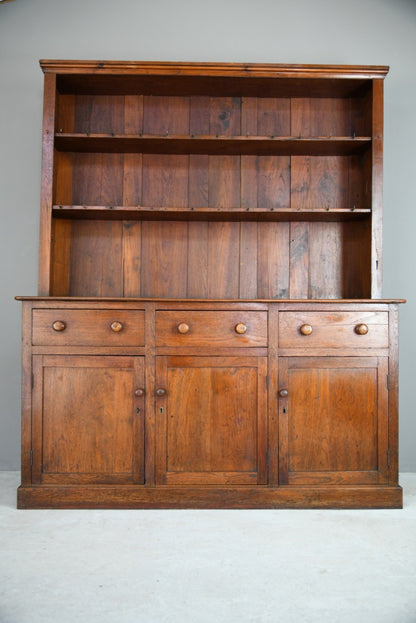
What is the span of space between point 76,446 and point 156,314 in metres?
0.72

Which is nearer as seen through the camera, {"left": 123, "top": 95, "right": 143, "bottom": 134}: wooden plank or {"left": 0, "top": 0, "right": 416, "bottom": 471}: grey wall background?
{"left": 123, "top": 95, "right": 143, "bottom": 134}: wooden plank

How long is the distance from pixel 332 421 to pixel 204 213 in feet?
4.03

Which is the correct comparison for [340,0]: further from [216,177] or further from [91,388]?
[91,388]

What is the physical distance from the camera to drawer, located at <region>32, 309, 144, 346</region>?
2.27m

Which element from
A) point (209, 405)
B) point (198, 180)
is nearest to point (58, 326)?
point (209, 405)

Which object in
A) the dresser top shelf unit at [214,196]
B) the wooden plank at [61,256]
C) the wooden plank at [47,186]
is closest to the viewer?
the wooden plank at [47,186]

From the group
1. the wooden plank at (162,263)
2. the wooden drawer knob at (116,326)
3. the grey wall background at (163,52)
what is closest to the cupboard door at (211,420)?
the wooden drawer knob at (116,326)

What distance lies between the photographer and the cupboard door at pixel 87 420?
225 cm

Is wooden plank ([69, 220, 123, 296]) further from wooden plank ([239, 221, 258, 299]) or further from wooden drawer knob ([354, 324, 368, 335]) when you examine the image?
wooden drawer knob ([354, 324, 368, 335])

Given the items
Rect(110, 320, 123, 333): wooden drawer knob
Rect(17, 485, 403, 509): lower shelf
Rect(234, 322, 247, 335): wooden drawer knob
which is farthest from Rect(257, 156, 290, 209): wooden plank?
Rect(17, 485, 403, 509): lower shelf

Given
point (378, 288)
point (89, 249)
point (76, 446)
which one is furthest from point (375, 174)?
point (76, 446)

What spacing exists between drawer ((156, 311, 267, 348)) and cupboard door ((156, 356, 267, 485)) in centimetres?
8

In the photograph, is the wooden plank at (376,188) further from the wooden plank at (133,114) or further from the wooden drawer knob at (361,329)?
the wooden plank at (133,114)

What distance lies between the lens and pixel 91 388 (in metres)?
2.28
